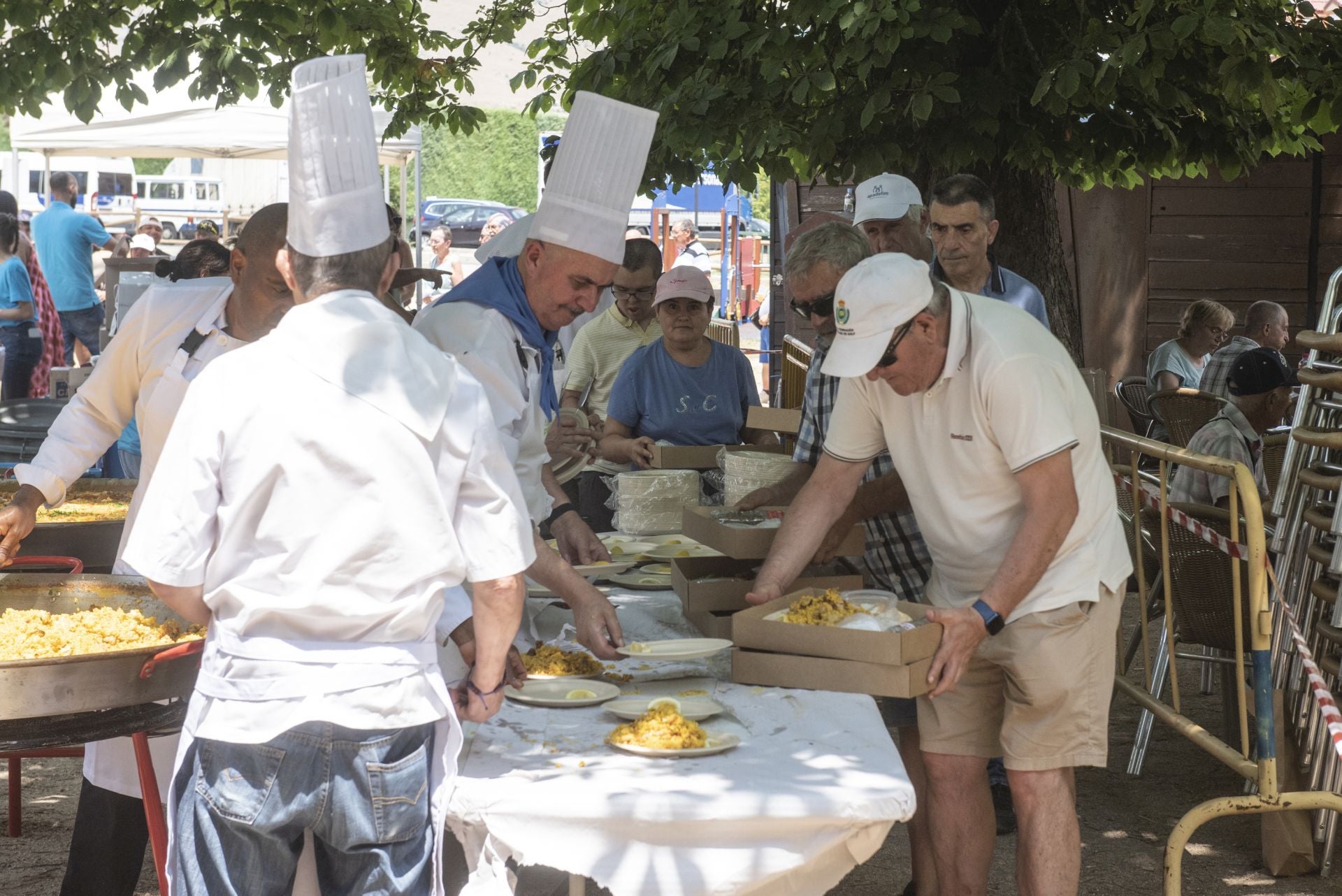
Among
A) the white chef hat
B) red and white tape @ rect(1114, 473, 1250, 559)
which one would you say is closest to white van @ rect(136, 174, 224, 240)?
red and white tape @ rect(1114, 473, 1250, 559)

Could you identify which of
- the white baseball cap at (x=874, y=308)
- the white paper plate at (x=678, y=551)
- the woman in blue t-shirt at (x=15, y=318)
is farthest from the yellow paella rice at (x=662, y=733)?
the woman in blue t-shirt at (x=15, y=318)

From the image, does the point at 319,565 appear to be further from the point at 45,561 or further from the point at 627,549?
the point at 627,549

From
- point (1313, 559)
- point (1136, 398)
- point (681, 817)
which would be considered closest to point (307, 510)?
point (681, 817)

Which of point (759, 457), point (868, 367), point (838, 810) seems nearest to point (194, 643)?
point (838, 810)

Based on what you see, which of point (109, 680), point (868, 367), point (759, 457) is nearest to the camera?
point (109, 680)

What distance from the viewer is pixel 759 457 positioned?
13.6ft

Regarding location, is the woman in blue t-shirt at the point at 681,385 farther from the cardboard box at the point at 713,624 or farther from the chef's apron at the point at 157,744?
the chef's apron at the point at 157,744

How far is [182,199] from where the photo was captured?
32125 millimetres

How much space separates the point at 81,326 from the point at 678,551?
964 centimetres

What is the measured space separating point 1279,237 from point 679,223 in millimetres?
6345

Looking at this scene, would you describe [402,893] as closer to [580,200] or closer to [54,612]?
[54,612]

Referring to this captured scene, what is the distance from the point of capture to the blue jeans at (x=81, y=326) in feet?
39.3

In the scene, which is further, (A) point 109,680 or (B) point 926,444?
(B) point 926,444

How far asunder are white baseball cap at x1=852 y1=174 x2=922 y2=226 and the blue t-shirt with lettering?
95cm
